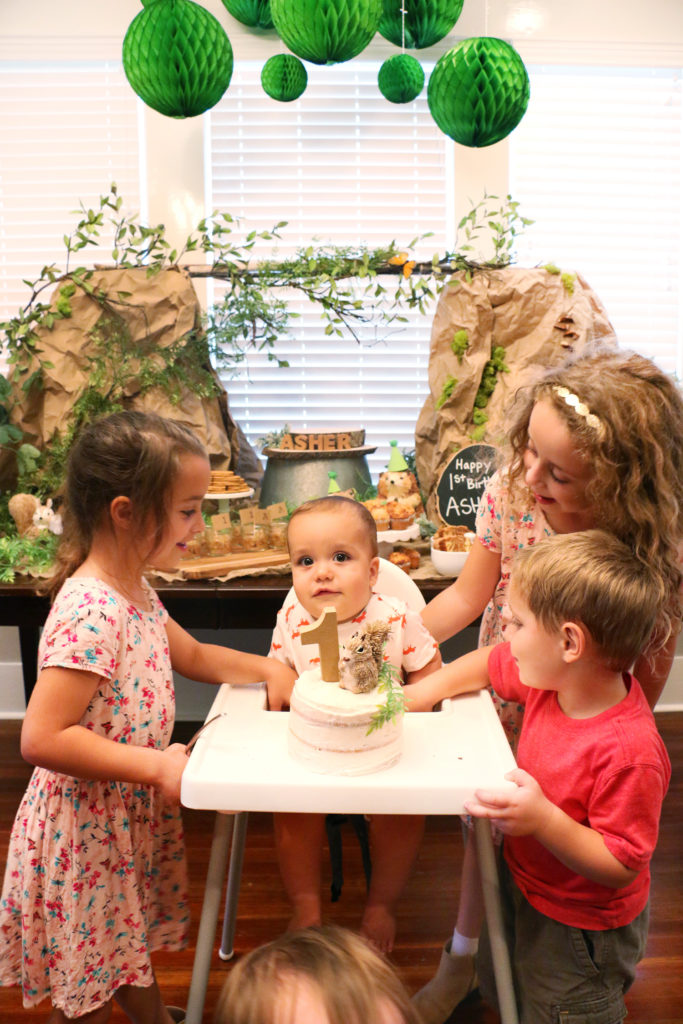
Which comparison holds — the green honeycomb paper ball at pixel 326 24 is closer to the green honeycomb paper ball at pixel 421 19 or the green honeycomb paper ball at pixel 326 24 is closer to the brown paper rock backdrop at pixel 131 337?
the green honeycomb paper ball at pixel 421 19

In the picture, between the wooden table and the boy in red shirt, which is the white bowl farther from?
the boy in red shirt

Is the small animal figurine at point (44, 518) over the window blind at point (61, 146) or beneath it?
beneath

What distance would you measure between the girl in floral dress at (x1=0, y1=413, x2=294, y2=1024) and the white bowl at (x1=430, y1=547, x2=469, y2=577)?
128 centimetres

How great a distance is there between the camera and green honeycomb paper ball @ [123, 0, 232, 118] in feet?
6.52

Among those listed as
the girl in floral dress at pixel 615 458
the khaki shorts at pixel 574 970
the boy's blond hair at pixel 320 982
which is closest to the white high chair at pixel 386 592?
the girl in floral dress at pixel 615 458

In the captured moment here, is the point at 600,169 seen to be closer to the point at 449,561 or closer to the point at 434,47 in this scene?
the point at 434,47

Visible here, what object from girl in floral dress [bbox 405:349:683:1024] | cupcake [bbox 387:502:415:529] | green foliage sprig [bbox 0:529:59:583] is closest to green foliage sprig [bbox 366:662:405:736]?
girl in floral dress [bbox 405:349:683:1024]

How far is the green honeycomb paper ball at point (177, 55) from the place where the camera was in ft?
6.52

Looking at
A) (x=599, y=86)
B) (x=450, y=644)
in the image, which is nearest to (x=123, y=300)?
(x=450, y=644)

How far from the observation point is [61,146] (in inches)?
142

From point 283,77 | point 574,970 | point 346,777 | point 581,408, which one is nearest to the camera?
point 346,777

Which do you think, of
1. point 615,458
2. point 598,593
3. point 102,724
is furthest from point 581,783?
point 102,724

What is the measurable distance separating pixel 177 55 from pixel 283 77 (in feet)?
3.49

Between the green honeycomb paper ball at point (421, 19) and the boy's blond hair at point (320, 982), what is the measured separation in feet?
8.22
